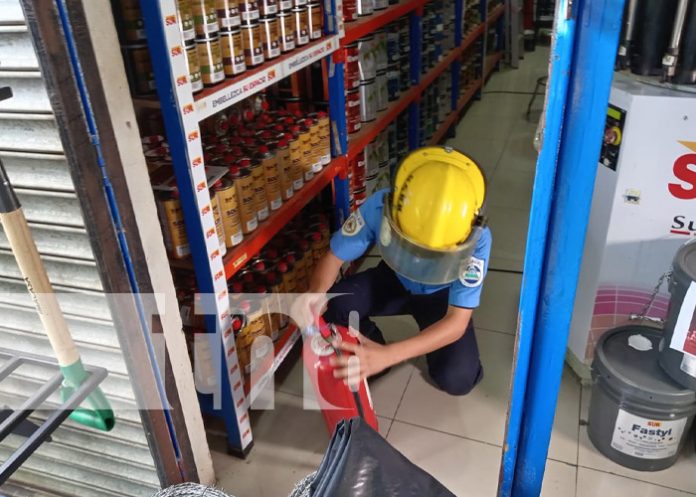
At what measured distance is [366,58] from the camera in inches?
124

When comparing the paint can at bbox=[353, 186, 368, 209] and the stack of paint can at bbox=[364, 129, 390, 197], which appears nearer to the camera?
the paint can at bbox=[353, 186, 368, 209]

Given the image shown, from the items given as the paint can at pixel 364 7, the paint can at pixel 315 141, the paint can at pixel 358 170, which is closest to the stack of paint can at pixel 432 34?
the paint can at pixel 364 7

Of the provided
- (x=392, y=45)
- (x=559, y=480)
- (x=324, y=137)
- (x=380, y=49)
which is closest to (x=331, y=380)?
(x=559, y=480)

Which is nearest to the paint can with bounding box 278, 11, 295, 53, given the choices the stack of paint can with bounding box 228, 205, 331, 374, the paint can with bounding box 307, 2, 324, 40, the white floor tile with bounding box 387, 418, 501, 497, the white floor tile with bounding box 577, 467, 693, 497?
the paint can with bounding box 307, 2, 324, 40

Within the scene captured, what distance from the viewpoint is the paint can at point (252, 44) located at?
1.89 metres

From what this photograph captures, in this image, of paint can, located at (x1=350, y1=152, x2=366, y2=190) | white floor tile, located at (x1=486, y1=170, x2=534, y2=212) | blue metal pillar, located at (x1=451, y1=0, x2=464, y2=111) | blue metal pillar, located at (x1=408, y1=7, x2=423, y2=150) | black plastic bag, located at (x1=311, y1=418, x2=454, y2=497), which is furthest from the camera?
blue metal pillar, located at (x1=451, y1=0, x2=464, y2=111)

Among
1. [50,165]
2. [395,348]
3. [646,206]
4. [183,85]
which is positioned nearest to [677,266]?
[646,206]

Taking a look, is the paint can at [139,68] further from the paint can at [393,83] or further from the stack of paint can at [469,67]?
the stack of paint can at [469,67]

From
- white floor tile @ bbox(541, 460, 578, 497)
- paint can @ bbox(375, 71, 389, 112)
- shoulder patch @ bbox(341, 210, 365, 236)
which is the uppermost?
paint can @ bbox(375, 71, 389, 112)

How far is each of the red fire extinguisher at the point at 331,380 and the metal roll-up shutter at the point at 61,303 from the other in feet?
1.89

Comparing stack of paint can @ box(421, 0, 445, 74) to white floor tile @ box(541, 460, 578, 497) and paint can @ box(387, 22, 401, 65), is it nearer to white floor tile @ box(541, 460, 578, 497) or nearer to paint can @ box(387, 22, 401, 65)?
paint can @ box(387, 22, 401, 65)

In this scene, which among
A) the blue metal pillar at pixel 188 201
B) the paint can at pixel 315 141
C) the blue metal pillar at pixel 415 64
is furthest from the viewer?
the blue metal pillar at pixel 415 64

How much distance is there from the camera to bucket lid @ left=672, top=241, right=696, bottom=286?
5.80ft

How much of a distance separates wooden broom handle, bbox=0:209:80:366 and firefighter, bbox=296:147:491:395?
999 millimetres
